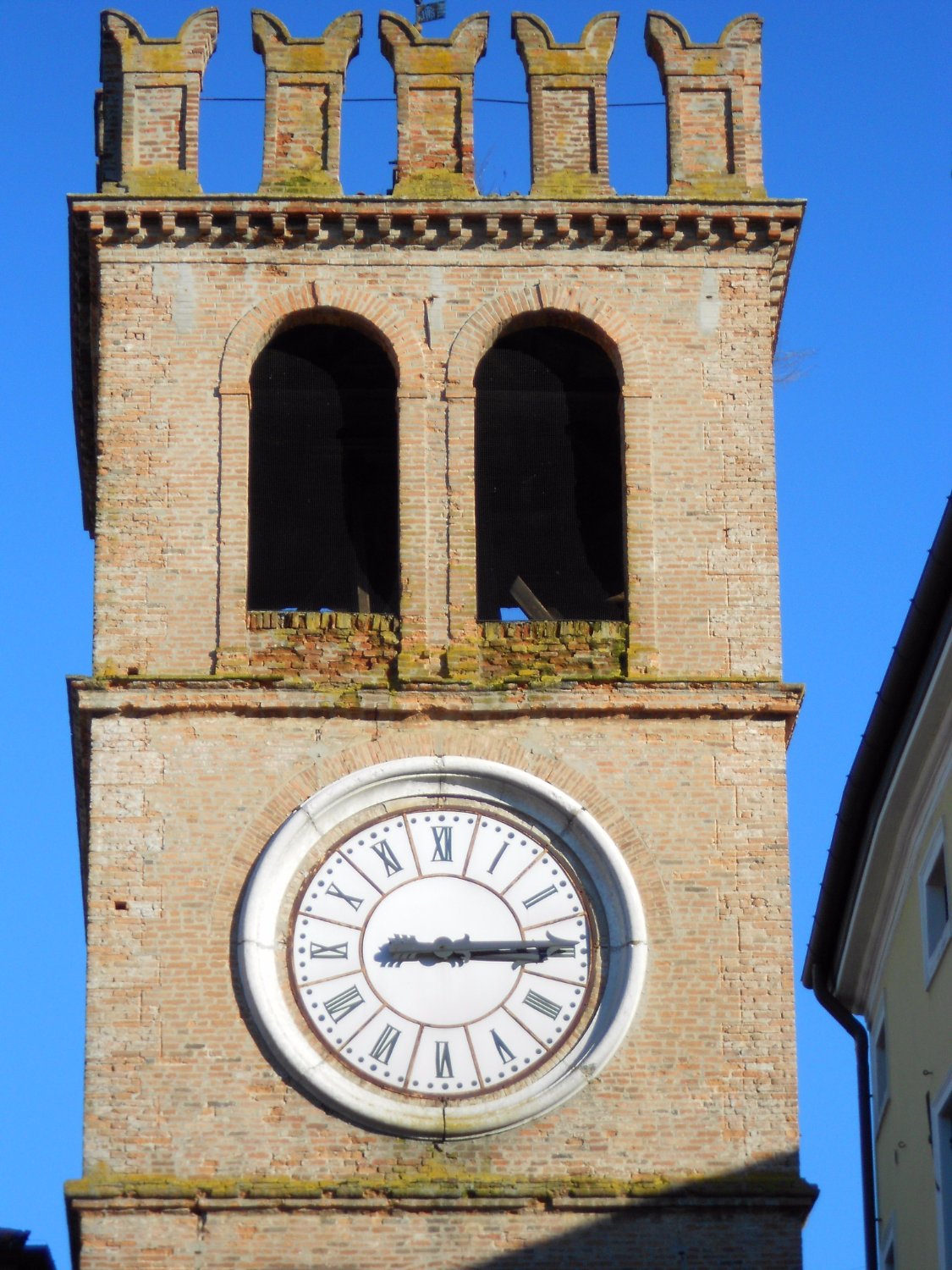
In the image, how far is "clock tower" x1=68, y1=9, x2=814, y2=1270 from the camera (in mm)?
30578

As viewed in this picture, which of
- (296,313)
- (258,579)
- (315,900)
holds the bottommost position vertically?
(315,900)

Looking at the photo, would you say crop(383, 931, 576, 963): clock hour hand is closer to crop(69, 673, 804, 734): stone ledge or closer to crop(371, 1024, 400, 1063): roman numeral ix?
crop(371, 1024, 400, 1063): roman numeral ix

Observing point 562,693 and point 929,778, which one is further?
point 562,693

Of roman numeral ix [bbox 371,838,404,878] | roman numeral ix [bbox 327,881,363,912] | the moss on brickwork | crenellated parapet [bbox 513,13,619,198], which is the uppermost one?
crenellated parapet [bbox 513,13,619,198]

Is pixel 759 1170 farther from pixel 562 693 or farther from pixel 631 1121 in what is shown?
pixel 562 693

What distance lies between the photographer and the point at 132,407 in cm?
3341

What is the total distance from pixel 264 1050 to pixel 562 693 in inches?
145

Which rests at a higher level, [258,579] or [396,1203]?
[258,579]

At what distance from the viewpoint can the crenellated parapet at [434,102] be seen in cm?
3441

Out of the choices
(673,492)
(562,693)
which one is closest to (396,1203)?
Answer: (562,693)

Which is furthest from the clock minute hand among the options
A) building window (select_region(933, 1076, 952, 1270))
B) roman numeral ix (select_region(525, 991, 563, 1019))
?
building window (select_region(933, 1076, 952, 1270))

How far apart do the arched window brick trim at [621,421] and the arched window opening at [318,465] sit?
75 cm

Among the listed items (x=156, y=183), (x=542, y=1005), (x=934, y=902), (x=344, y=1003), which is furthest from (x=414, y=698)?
(x=156, y=183)

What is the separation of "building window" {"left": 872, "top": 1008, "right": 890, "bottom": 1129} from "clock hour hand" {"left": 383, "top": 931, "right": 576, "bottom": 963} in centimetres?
322
